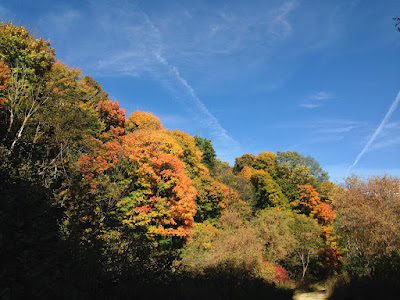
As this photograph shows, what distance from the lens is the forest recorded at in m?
6.70

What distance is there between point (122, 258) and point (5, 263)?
10.4ft

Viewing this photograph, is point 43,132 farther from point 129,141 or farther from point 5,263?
point 5,263

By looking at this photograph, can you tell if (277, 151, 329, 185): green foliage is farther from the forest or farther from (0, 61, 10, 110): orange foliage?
(0, 61, 10, 110): orange foliage

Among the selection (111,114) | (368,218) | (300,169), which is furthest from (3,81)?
(300,169)

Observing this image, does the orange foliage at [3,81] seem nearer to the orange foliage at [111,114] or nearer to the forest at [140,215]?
the forest at [140,215]

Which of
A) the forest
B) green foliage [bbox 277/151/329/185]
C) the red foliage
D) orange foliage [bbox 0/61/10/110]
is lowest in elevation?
the red foliage

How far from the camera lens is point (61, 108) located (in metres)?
20.5

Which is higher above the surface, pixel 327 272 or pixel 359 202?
pixel 359 202

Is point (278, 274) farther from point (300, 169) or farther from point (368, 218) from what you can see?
point (300, 169)

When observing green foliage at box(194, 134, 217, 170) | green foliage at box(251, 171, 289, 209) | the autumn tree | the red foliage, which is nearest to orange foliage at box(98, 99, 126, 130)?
green foliage at box(194, 134, 217, 170)

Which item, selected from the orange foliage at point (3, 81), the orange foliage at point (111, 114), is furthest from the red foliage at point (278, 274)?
the orange foliage at point (111, 114)

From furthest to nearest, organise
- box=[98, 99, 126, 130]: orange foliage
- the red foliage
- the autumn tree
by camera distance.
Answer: box=[98, 99, 126, 130]: orange foliage < the red foliage < the autumn tree

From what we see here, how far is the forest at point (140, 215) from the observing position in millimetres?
6699

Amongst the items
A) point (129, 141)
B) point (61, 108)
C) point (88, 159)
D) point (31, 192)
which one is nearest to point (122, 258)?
point (31, 192)
